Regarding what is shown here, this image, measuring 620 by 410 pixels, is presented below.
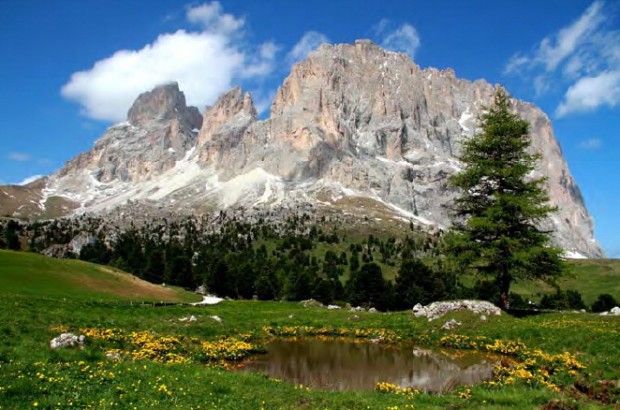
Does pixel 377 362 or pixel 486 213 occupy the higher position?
pixel 486 213

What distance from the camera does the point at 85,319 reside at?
113ft

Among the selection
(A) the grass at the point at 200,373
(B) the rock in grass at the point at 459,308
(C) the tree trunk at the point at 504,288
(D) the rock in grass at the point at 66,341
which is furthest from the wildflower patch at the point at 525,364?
(D) the rock in grass at the point at 66,341

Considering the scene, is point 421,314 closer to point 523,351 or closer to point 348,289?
point 523,351

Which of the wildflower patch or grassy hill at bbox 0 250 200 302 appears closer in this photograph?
the wildflower patch

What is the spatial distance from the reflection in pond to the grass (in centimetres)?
287

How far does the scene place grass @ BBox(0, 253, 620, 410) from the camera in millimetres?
17000

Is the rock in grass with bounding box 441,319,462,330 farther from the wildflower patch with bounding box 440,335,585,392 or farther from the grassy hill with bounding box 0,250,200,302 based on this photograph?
the grassy hill with bounding box 0,250,200,302

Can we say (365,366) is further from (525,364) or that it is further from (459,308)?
(459,308)

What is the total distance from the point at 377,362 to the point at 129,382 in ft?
49.7

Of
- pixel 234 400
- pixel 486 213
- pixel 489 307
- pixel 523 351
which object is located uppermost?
pixel 486 213

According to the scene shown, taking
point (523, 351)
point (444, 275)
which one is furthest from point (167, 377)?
point (444, 275)

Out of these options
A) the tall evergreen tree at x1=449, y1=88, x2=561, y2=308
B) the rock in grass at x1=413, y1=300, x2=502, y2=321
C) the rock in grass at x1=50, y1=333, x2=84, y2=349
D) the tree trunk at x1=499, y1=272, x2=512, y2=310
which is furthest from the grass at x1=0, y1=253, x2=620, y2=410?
the tall evergreen tree at x1=449, y1=88, x2=561, y2=308

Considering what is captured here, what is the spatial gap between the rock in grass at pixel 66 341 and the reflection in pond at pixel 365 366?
8170 millimetres

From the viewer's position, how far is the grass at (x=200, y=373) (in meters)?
17.0
